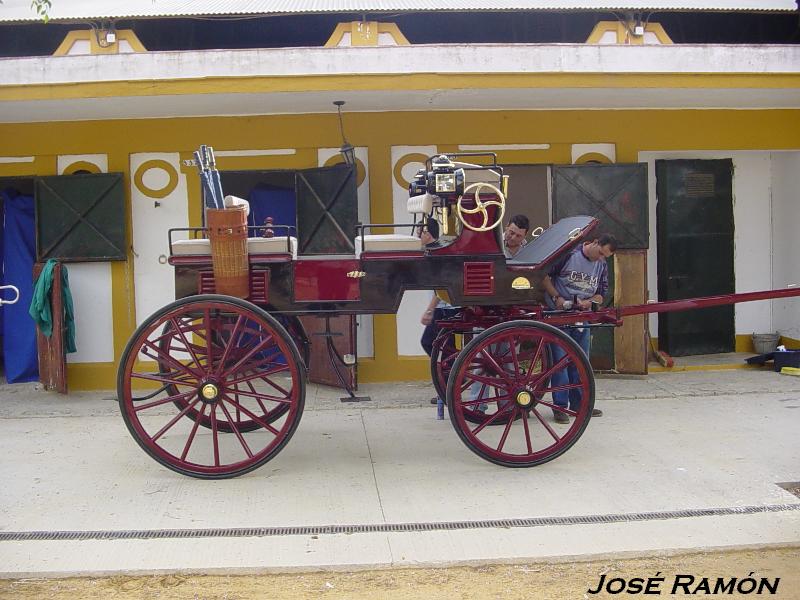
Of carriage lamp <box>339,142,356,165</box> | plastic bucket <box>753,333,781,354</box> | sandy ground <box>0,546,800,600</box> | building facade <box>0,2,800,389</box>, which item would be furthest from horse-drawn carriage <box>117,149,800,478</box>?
plastic bucket <box>753,333,781,354</box>

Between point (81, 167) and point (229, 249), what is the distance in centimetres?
405

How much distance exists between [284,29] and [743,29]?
5.67 meters

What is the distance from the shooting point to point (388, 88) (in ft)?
26.3

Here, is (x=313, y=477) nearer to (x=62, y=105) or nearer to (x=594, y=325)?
(x=594, y=325)

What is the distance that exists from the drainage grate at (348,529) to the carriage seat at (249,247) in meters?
1.84

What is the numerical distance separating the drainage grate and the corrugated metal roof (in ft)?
17.9

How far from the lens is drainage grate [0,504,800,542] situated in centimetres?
512

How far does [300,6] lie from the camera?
9664 millimetres

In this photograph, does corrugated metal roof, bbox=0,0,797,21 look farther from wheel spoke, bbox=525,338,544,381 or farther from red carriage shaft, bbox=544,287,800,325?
wheel spoke, bbox=525,338,544,381

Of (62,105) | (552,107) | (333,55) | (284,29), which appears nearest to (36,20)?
(62,105)

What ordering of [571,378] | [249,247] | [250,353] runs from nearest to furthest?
[250,353] → [249,247] → [571,378]

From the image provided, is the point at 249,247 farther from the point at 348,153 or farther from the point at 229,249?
the point at 348,153

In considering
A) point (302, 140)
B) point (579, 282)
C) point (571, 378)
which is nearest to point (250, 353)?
point (579, 282)

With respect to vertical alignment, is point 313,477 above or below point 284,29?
below
